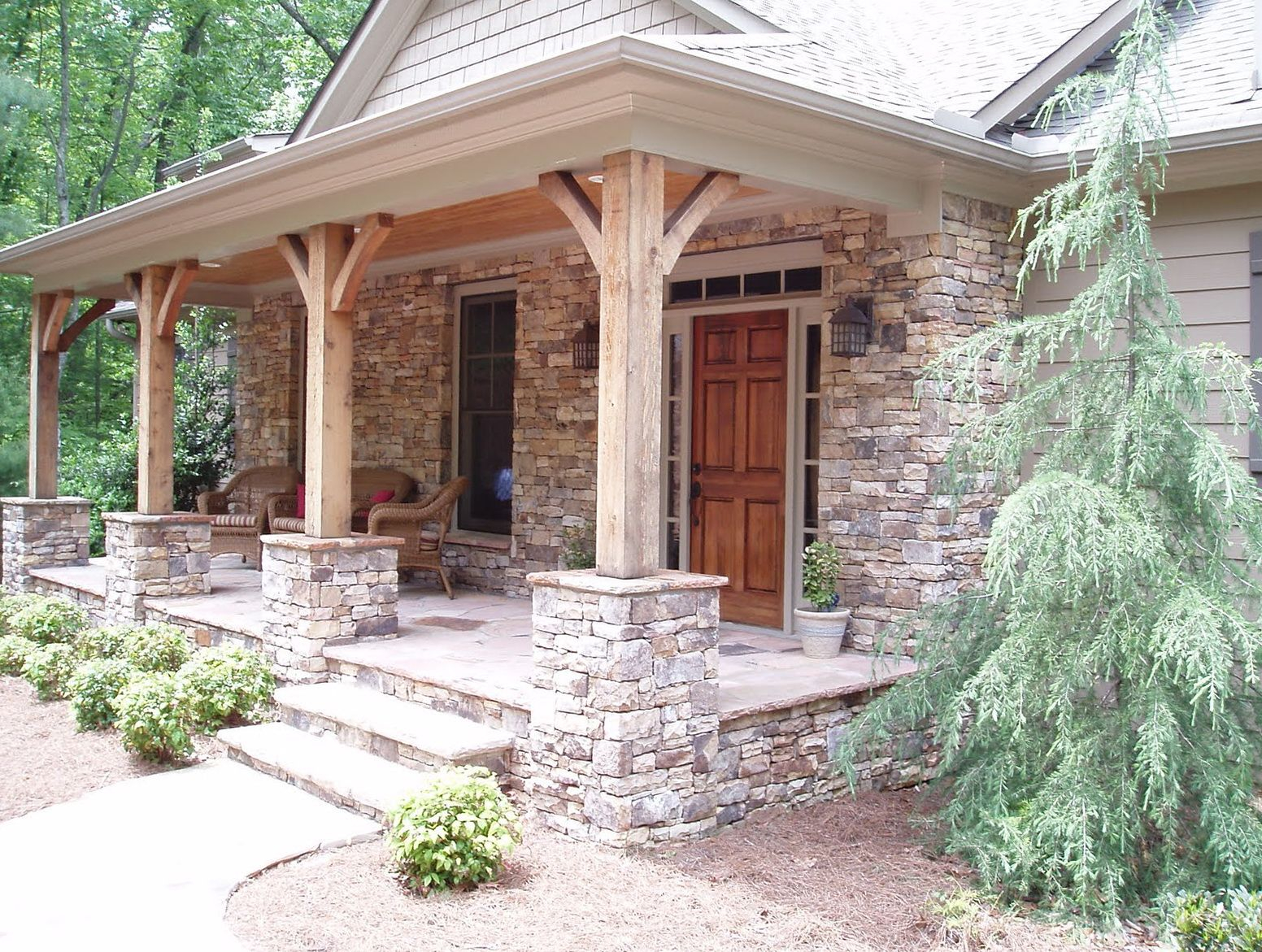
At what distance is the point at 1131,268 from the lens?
4594mm

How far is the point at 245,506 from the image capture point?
11.4 m

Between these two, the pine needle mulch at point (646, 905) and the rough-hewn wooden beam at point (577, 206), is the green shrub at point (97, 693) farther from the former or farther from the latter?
the rough-hewn wooden beam at point (577, 206)

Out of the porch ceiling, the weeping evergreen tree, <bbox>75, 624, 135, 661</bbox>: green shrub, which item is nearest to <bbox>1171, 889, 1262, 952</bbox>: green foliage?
the weeping evergreen tree

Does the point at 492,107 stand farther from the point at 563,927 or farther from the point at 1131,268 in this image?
the point at 563,927

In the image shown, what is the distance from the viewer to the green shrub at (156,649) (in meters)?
7.27

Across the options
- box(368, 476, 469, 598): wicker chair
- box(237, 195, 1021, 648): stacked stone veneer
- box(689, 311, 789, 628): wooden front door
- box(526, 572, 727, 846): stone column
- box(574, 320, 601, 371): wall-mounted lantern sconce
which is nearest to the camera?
box(526, 572, 727, 846): stone column

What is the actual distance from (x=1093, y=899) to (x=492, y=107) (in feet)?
13.2

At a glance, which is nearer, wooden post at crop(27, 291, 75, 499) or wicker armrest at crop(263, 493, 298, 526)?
wicker armrest at crop(263, 493, 298, 526)

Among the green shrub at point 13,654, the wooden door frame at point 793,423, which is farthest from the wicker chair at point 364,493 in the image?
the wooden door frame at point 793,423

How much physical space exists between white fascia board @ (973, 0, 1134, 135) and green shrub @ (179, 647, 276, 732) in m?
5.05

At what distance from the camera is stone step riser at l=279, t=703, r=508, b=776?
16.9 ft

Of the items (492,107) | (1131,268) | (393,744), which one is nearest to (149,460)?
(393,744)

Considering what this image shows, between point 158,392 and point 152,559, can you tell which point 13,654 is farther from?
point 158,392

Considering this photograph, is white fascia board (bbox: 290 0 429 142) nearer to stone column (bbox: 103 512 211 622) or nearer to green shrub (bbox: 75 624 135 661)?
stone column (bbox: 103 512 211 622)
